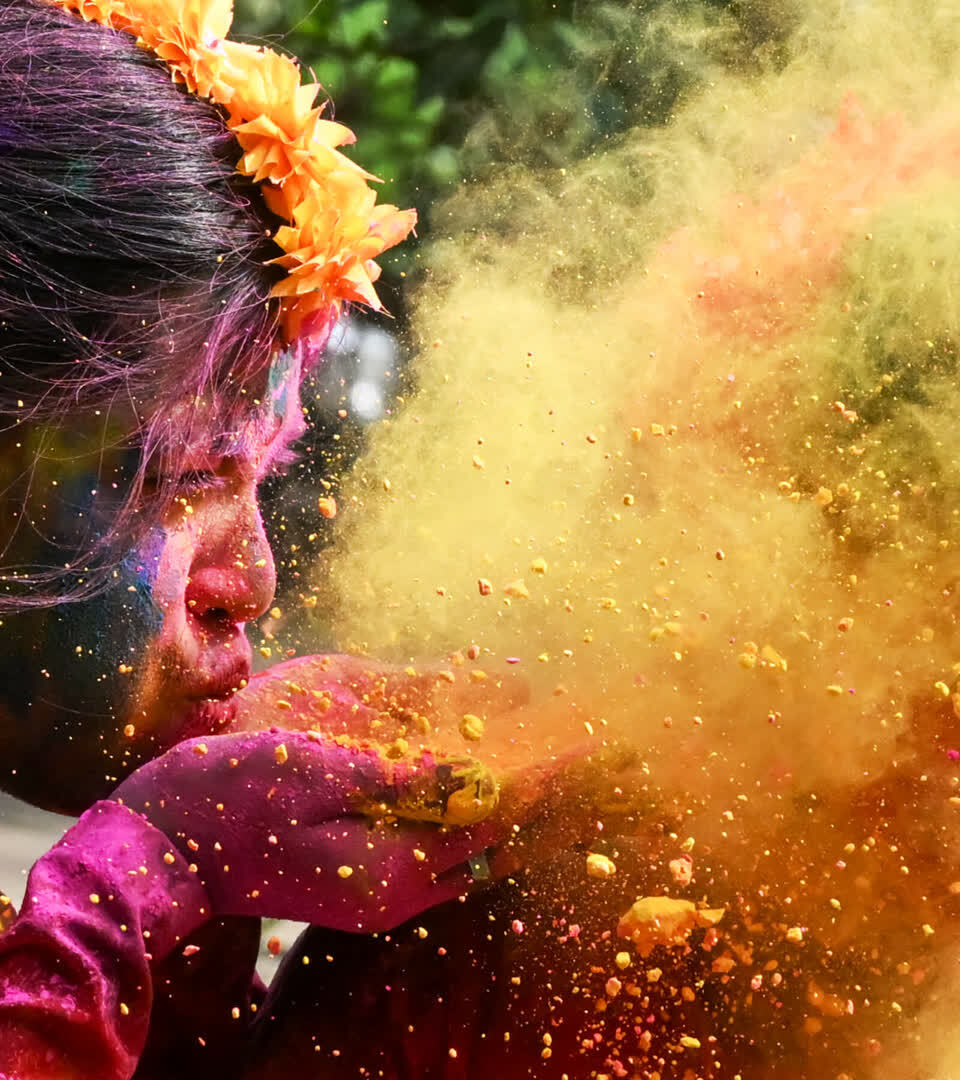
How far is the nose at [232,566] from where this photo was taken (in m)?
0.70

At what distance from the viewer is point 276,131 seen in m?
0.63

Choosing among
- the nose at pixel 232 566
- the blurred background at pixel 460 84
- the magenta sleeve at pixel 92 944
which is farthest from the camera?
the blurred background at pixel 460 84

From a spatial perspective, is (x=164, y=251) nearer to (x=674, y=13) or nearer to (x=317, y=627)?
(x=317, y=627)

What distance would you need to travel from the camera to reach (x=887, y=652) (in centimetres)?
73

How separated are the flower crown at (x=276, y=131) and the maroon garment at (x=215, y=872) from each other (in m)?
0.30

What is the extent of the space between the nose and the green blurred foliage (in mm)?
246

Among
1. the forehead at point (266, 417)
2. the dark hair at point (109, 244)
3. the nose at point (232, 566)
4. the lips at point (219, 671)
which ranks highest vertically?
the dark hair at point (109, 244)

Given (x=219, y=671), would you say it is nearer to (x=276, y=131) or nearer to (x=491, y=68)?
(x=276, y=131)

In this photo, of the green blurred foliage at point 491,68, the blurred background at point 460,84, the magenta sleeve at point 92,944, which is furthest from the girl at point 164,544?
the green blurred foliage at point 491,68

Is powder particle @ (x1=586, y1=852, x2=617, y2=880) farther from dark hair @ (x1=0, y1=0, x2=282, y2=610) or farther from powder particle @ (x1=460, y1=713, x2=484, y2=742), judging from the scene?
dark hair @ (x1=0, y1=0, x2=282, y2=610)

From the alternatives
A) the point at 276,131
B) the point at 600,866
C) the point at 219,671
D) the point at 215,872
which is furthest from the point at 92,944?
the point at 276,131

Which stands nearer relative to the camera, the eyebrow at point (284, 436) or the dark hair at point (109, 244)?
the dark hair at point (109, 244)

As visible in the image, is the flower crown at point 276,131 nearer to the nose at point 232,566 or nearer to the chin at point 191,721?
the nose at point 232,566

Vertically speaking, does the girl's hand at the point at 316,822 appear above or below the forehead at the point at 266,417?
below
